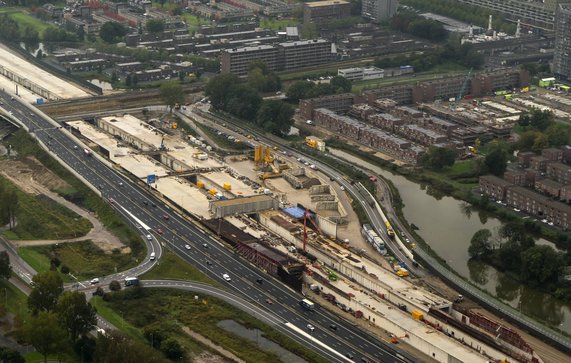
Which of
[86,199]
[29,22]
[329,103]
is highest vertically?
[329,103]

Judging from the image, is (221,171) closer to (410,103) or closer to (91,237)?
(91,237)

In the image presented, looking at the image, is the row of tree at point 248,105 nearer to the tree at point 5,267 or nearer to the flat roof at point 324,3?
the flat roof at point 324,3

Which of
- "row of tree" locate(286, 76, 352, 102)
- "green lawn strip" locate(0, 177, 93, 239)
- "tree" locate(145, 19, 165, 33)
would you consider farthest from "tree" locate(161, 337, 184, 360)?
"tree" locate(145, 19, 165, 33)

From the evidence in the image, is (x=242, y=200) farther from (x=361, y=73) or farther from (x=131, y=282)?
(x=361, y=73)

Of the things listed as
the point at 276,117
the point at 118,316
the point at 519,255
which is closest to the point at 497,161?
the point at 519,255

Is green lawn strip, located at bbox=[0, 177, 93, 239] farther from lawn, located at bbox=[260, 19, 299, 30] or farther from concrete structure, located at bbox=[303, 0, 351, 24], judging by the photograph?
concrete structure, located at bbox=[303, 0, 351, 24]

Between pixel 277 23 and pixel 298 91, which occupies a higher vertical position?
pixel 298 91

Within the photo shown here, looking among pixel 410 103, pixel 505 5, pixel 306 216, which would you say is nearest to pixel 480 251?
pixel 306 216
